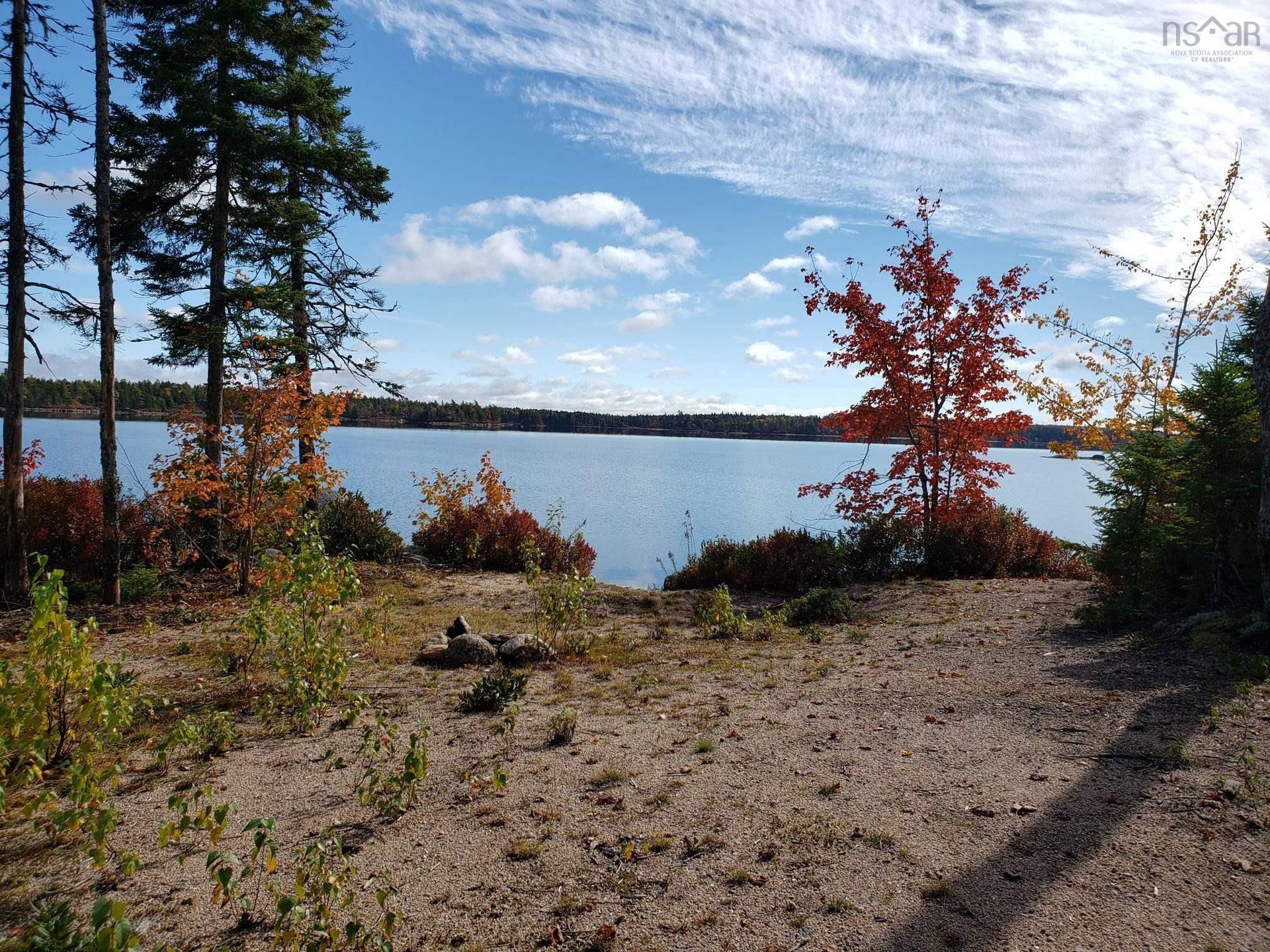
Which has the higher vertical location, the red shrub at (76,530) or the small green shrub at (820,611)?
the red shrub at (76,530)

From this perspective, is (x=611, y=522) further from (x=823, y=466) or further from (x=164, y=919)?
(x=823, y=466)

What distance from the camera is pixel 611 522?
2048 centimetres

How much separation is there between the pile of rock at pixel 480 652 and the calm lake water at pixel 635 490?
19.4 feet

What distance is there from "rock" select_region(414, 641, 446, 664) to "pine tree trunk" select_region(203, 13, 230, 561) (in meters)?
5.57

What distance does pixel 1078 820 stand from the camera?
3701 mm

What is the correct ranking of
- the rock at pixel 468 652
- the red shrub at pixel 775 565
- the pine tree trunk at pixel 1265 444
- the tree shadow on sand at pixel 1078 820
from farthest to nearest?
Result: the red shrub at pixel 775 565 < the rock at pixel 468 652 < the pine tree trunk at pixel 1265 444 < the tree shadow on sand at pixel 1078 820

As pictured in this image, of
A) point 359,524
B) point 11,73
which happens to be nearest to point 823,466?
point 359,524

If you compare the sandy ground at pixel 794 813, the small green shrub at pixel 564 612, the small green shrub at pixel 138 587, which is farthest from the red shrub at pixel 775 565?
the small green shrub at pixel 138 587

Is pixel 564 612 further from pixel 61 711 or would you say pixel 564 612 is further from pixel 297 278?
pixel 297 278

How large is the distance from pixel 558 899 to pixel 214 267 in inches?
458

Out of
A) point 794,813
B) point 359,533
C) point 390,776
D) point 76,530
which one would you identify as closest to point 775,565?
point 359,533

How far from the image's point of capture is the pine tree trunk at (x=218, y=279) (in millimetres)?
10961

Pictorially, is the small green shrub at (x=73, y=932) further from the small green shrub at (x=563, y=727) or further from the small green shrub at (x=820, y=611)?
the small green shrub at (x=820, y=611)

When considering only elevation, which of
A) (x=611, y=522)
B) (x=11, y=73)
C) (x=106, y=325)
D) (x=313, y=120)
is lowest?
(x=611, y=522)
